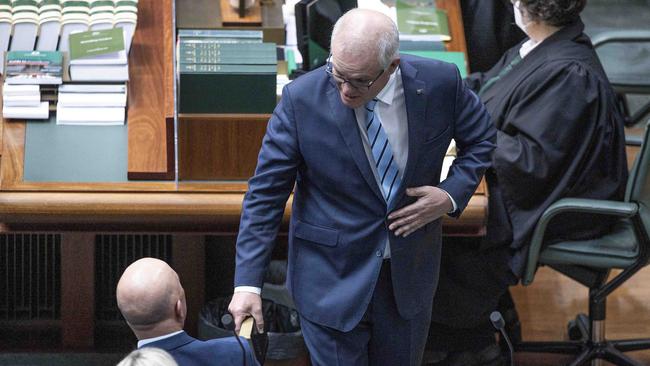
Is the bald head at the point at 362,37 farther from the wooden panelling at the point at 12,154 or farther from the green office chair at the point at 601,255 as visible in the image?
the wooden panelling at the point at 12,154

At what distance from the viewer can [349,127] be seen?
9.48 ft

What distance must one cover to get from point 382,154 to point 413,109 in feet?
0.43

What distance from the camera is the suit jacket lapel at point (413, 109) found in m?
2.92

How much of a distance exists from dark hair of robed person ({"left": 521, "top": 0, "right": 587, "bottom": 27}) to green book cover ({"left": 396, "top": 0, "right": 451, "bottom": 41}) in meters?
0.57

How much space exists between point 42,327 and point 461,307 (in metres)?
1.46

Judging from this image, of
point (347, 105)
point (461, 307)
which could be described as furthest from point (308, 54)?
point (347, 105)

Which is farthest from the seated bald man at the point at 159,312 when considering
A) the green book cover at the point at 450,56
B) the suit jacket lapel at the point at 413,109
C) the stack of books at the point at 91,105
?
the green book cover at the point at 450,56

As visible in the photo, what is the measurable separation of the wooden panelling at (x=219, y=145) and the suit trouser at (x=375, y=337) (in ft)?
2.75

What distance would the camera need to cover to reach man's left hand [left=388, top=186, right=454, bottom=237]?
2965 mm

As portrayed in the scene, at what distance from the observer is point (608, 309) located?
4.65m

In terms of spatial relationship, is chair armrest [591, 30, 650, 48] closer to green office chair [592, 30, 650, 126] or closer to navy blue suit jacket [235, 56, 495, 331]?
green office chair [592, 30, 650, 126]

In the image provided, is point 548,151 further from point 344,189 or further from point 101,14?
point 101,14

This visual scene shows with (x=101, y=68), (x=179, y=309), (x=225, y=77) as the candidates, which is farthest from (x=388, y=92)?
(x=101, y=68)

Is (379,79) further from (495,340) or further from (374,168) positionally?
(495,340)
